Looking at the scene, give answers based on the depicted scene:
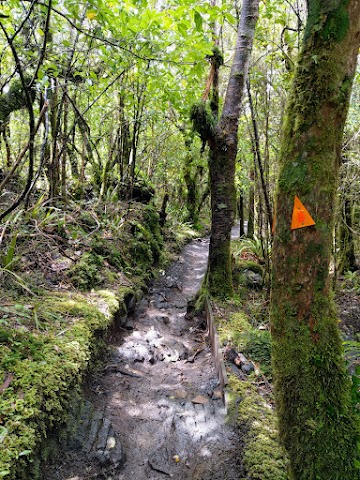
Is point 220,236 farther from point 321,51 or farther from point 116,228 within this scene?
point 321,51

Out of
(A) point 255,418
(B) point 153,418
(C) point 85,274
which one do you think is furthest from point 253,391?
(C) point 85,274

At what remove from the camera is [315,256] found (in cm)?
226

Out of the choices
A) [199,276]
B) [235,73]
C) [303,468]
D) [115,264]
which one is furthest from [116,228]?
[303,468]

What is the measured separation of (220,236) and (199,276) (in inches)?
145

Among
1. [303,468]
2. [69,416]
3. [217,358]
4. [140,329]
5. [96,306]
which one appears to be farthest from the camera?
[140,329]

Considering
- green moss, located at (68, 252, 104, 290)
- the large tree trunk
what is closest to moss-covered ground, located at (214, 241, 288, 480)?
the large tree trunk

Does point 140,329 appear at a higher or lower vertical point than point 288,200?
lower

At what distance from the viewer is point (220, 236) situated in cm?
602

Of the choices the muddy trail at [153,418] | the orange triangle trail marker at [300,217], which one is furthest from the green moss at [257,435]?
the orange triangle trail marker at [300,217]

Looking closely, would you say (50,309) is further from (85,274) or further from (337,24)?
(337,24)

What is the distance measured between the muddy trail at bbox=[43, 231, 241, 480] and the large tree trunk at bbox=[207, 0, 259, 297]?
3.64 ft

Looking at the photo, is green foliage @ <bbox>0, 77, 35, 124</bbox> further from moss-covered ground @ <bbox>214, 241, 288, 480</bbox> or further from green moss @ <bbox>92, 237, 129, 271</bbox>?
moss-covered ground @ <bbox>214, 241, 288, 480</bbox>

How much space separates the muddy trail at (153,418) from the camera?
2.76 metres

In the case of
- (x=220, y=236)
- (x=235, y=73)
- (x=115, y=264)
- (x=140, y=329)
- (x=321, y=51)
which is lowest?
(x=140, y=329)
